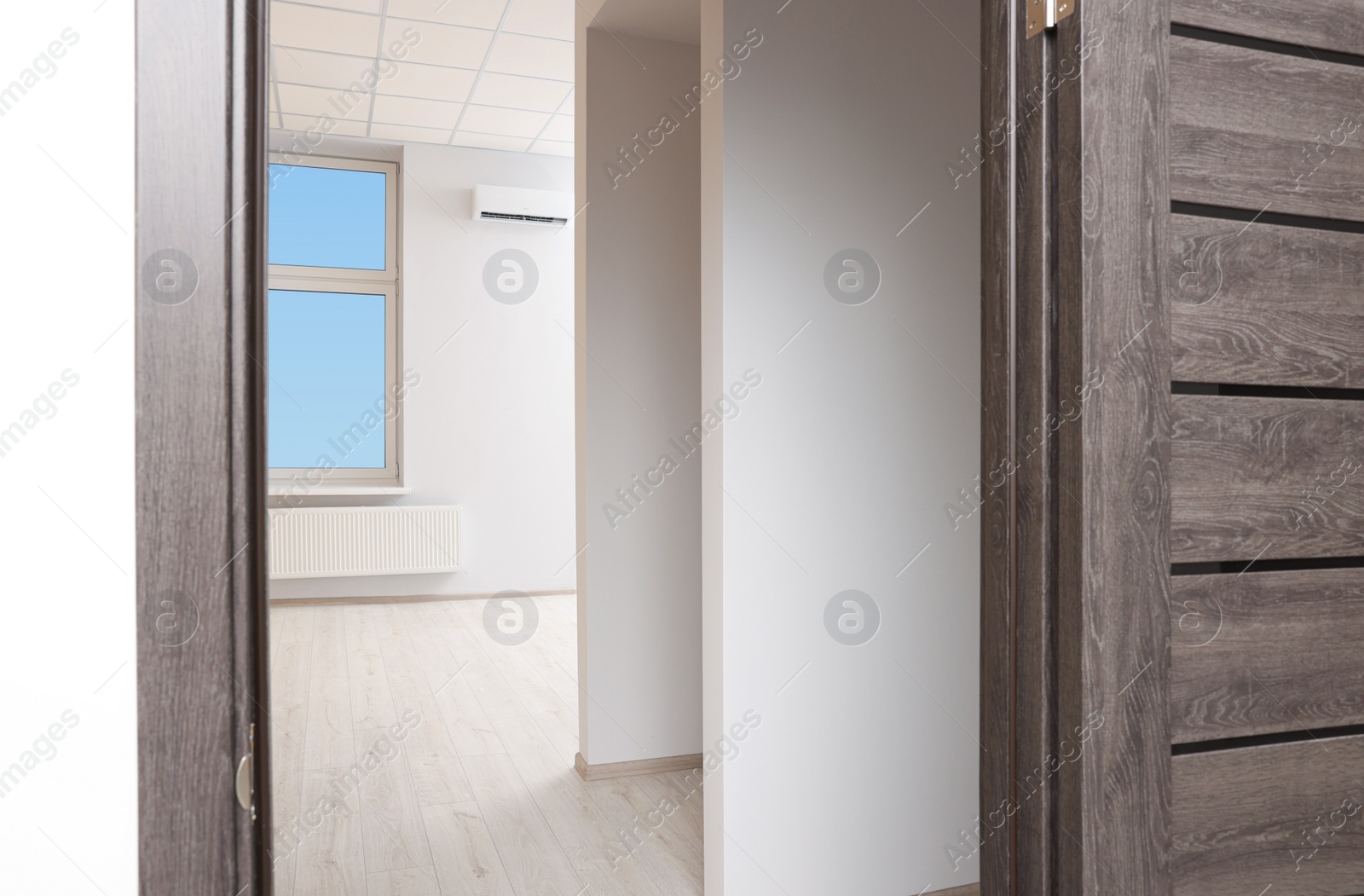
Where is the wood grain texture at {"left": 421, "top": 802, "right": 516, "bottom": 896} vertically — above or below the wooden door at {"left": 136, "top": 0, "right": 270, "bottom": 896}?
below

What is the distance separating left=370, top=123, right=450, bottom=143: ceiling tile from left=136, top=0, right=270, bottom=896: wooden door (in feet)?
16.9

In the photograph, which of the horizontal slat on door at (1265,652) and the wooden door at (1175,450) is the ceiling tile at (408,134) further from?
the horizontal slat on door at (1265,652)

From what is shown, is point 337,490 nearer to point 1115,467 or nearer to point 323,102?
point 323,102

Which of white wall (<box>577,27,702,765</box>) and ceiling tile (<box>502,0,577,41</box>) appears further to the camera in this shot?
ceiling tile (<box>502,0,577,41</box>)

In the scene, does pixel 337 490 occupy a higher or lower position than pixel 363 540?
higher

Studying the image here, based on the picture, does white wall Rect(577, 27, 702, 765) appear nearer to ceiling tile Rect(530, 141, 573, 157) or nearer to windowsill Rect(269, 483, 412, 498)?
ceiling tile Rect(530, 141, 573, 157)

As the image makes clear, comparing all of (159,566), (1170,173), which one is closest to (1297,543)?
(1170,173)

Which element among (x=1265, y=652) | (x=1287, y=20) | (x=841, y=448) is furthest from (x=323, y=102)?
(x=1265, y=652)

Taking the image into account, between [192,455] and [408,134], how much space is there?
5.42 m

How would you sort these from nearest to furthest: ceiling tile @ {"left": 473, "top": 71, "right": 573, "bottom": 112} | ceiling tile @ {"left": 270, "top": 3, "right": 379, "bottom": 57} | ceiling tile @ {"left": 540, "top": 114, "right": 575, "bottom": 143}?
ceiling tile @ {"left": 270, "top": 3, "right": 379, "bottom": 57} → ceiling tile @ {"left": 473, "top": 71, "right": 573, "bottom": 112} → ceiling tile @ {"left": 540, "top": 114, "right": 575, "bottom": 143}

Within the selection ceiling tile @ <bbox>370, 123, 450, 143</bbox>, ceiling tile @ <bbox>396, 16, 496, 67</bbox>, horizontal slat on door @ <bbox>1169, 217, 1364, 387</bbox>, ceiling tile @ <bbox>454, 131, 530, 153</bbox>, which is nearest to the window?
ceiling tile @ <bbox>370, 123, 450, 143</bbox>

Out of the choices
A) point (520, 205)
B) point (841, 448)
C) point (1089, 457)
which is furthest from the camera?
point (520, 205)

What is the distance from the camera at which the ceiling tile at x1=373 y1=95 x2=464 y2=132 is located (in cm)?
496

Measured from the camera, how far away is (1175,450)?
95 centimetres
